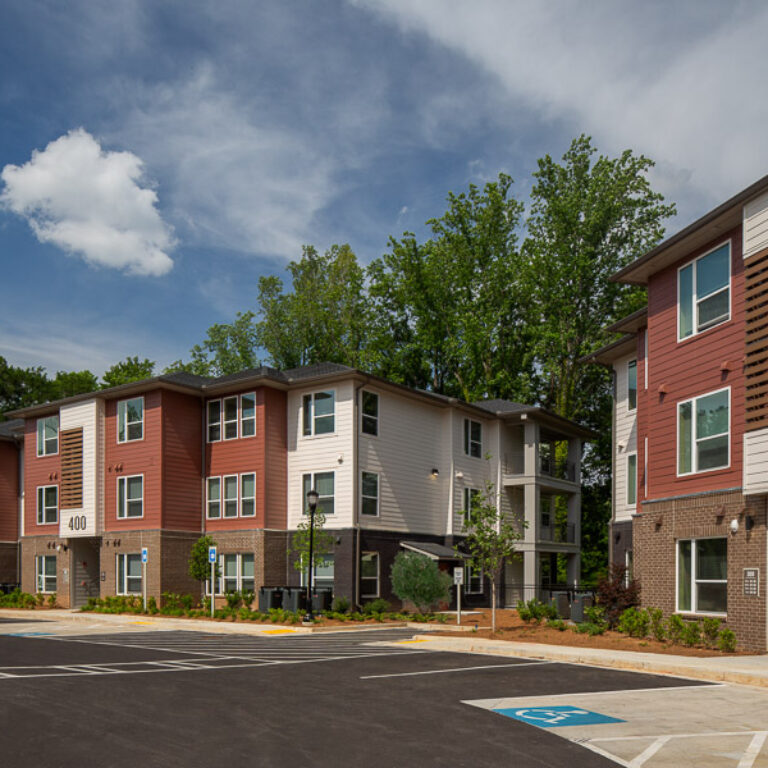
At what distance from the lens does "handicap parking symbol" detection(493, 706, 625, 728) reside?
9.98 m

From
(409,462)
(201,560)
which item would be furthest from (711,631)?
(201,560)

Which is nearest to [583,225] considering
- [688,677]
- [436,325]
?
[436,325]

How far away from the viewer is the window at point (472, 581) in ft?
117

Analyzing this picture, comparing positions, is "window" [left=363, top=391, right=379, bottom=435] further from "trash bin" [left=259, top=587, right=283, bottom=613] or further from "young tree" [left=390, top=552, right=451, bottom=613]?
"trash bin" [left=259, top=587, right=283, bottom=613]

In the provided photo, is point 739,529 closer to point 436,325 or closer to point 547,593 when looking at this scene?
point 547,593

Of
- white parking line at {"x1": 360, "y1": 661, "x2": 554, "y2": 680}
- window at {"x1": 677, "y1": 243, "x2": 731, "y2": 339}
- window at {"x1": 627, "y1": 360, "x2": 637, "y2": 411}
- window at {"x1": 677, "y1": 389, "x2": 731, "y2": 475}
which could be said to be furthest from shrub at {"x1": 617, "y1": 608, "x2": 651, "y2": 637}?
window at {"x1": 627, "y1": 360, "x2": 637, "y2": 411}

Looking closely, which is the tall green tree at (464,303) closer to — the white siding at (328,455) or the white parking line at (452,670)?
the white siding at (328,455)

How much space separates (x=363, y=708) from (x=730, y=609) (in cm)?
1013

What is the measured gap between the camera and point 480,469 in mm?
37812

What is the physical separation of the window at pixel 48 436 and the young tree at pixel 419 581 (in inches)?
731

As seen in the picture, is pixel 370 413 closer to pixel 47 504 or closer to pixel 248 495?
pixel 248 495

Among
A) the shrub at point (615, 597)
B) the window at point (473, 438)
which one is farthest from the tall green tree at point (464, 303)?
the shrub at point (615, 597)

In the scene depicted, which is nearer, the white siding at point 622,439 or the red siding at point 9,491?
the white siding at point 622,439

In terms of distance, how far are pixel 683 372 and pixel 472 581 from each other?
18217 millimetres
